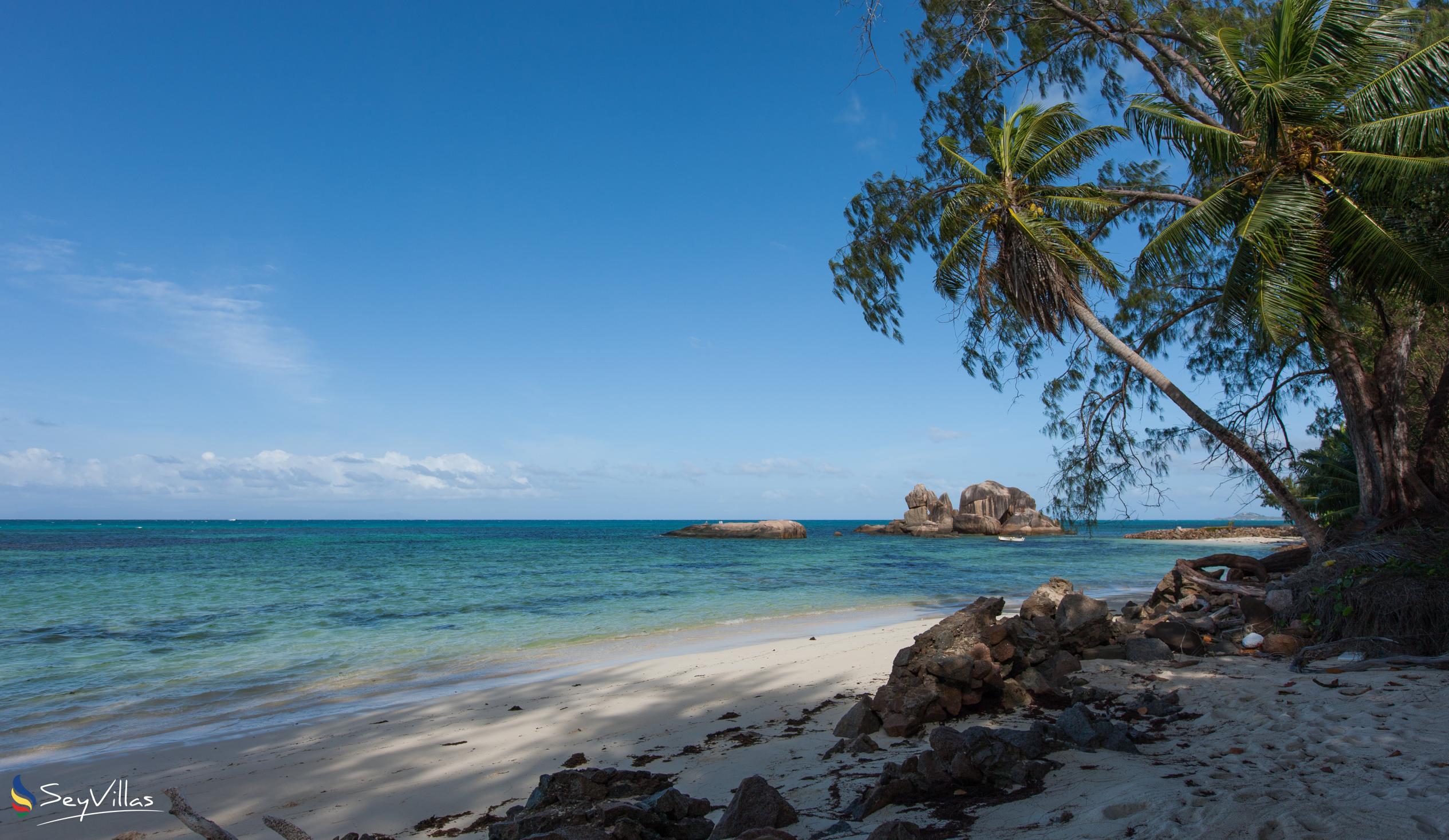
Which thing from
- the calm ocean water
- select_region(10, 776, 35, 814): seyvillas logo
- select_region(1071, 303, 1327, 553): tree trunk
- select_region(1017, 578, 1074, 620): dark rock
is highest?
select_region(1071, 303, 1327, 553): tree trunk

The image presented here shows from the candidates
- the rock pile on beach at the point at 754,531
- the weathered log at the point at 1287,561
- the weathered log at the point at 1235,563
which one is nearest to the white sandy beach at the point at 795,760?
the weathered log at the point at 1235,563

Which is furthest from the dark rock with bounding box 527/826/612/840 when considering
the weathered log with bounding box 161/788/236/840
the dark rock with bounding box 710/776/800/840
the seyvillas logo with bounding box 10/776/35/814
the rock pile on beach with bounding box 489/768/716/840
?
the seyvillas logo with bounding box 10/776/35/814

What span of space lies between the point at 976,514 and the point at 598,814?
72.2 meters

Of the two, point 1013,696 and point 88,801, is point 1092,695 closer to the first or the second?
point 1013,696

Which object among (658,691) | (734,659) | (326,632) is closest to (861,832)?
(658,691)

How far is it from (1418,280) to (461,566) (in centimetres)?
3284

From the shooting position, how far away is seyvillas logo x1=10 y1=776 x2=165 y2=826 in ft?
17.5

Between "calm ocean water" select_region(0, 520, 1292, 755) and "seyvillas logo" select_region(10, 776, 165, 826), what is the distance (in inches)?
53.2

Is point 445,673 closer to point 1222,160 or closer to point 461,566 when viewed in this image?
point 1222,160

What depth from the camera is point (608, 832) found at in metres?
3.46

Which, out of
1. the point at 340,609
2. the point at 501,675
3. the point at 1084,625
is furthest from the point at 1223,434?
the point at 340,609

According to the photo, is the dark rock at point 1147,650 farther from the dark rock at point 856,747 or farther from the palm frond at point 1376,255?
the palm frond at point 1376,255

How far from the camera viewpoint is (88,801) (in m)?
5.65

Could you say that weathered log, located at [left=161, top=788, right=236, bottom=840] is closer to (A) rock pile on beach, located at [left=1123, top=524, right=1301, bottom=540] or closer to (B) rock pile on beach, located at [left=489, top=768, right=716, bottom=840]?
(B) rock pile on beach, located at [left=489, top=768, right=716, bottom=840]
